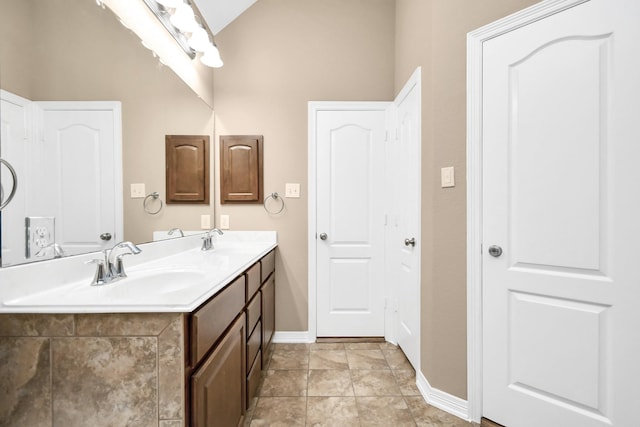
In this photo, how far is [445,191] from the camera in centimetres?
155

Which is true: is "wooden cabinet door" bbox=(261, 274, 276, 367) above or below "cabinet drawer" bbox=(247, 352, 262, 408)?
above

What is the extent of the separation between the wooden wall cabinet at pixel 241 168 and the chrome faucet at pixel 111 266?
1.25 meters

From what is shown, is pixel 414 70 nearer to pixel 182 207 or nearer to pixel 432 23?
pixel 432 23

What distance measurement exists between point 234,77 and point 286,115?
54cm

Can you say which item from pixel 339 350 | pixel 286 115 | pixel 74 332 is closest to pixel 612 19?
pixel 286 115

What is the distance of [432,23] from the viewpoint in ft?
5.31

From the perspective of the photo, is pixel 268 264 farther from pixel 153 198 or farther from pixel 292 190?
pixel 153 198

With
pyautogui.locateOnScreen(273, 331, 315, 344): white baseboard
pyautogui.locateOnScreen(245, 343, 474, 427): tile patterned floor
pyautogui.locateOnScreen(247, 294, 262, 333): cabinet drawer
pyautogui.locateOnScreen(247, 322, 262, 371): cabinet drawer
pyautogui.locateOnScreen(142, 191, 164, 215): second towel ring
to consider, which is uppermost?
pyautogui.locateOnScreen(142, 191, 164, 215): second towel ring

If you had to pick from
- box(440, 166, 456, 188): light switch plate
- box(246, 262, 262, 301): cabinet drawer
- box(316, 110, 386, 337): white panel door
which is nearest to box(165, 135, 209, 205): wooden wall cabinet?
box(246, 262, 262, 301): cabinet drawer

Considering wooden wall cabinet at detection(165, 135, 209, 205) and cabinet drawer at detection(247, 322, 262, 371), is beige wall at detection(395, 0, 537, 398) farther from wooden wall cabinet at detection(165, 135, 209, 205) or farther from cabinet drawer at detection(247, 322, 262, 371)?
wooden wall cabinet at detection(165, 135, 209, 205)

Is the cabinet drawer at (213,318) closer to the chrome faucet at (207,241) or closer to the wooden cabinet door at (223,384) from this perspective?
the wooden cabinet door at (223,384)

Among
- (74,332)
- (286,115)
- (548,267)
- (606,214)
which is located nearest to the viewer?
(74,332)

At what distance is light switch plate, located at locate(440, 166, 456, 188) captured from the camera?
59.7 inches

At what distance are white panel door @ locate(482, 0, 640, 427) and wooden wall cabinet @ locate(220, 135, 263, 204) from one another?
1.66 m
